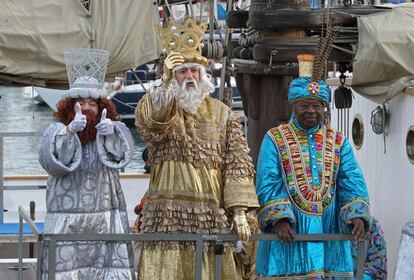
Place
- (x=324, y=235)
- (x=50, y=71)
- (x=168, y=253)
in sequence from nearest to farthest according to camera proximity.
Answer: (x=324, y=235)
(x=168, y=253)
(x=50, y=71)

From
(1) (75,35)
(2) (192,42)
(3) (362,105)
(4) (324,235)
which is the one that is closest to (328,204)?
(4) (324,235)

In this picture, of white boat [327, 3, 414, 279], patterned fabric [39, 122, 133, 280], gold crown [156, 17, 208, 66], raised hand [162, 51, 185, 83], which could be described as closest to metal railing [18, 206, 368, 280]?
patterned fabric [39, 122, 133, 280]

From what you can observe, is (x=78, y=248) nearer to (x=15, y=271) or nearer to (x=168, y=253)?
(x=168, y=253)

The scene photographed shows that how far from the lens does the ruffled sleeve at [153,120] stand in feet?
19.9

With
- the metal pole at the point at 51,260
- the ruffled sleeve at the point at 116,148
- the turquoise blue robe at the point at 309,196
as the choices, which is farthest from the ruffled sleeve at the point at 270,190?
the metal pole at the point at 51,260

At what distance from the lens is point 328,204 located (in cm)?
618

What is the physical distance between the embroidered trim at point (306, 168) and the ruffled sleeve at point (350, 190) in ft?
0.13

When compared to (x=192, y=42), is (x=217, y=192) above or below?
below

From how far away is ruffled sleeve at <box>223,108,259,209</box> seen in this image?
6.23 meters

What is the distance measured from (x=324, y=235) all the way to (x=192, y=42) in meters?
1.35

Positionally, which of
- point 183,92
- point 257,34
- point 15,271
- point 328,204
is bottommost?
point 15,271

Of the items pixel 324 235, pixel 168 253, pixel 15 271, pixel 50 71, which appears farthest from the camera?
pixel 50 71

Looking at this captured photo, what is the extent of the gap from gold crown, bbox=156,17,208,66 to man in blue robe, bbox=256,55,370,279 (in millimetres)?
596

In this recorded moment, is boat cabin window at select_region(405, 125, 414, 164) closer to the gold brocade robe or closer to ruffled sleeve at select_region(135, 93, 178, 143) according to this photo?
the gold brocade robe
